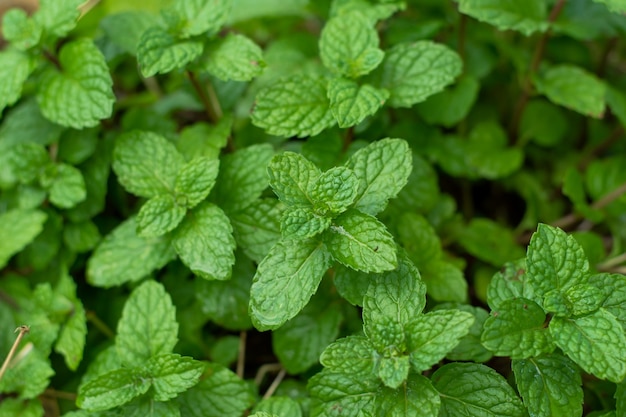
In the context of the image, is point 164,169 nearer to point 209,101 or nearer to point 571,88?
point 209,101

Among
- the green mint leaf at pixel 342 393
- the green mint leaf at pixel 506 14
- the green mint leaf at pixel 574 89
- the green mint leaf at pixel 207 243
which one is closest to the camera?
the green mint leaf at pixel 342 393

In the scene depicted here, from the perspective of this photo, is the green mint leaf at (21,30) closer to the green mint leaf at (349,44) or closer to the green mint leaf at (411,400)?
the green mint leaf at (349,44)

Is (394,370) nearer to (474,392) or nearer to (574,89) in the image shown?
(474,392)

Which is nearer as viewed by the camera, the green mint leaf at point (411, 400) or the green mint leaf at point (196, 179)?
the green mint leaf at point (411, 400)

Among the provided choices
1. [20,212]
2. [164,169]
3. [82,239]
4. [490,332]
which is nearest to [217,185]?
[164,169]

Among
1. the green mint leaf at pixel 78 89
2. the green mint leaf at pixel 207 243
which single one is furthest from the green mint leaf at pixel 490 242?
the green mint leaf at pixel 78 89
